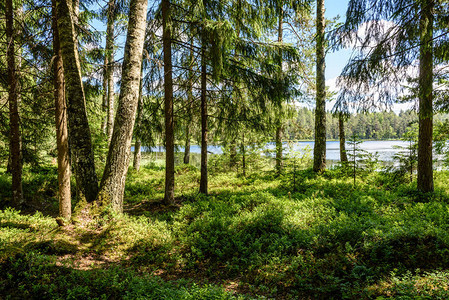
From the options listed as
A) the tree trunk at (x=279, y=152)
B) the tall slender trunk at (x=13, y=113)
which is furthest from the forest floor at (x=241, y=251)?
the tree trunk at (x=279, y=152)

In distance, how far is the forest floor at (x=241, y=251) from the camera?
122 inches

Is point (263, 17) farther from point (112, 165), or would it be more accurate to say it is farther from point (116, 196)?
point (116, 196)

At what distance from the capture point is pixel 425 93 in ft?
15.5

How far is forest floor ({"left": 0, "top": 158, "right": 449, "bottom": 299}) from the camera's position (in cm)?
310

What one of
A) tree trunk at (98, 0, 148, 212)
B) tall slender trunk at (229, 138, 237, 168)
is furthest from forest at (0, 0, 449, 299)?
tall slender trunk at (229, 138, 237, 168)

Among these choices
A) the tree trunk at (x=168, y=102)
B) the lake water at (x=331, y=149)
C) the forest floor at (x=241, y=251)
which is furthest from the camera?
the lake water at (x=331, y=149)

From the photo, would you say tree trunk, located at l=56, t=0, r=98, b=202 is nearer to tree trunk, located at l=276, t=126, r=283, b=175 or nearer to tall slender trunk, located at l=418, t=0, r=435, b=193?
tall slender trunk, located at l=418, t=0, r=435, b=193

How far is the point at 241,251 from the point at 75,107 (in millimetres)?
5002

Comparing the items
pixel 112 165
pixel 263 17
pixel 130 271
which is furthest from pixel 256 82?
pixel 130 271

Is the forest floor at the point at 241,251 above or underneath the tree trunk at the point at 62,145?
underneath

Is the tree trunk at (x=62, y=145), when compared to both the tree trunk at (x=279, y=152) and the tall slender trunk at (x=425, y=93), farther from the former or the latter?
the tree trunk at (x=279, y=152)

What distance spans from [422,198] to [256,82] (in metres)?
6.39

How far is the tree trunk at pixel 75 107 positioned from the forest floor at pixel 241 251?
706 mm

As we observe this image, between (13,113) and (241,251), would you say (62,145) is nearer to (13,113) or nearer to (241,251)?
(13,113)
